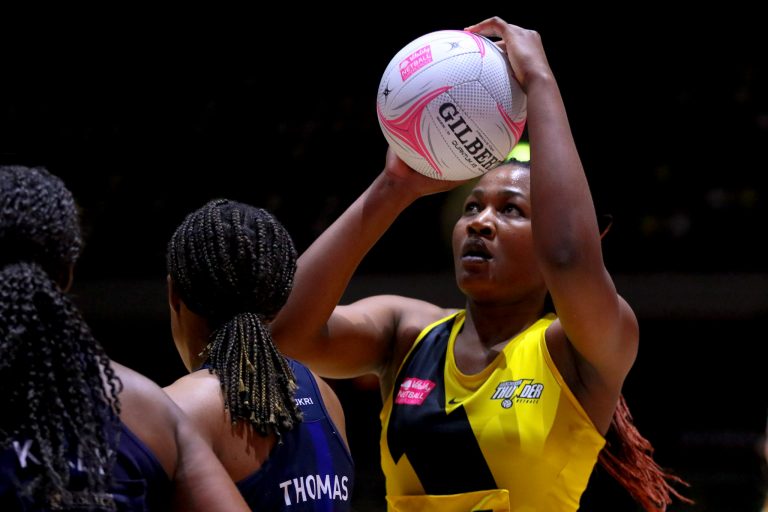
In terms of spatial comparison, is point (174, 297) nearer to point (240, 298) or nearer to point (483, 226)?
point (240, 298)

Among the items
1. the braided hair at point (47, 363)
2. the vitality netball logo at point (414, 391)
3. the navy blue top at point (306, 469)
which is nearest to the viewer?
the braided hair at point (47, 363)

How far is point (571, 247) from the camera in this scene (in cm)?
224

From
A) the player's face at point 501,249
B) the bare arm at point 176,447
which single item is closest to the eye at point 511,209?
the player's face at point 501,249

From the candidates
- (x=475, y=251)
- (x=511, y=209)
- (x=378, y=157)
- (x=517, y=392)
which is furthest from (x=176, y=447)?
(x=378, y=157)

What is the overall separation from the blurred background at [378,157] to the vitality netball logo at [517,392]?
9.01ft

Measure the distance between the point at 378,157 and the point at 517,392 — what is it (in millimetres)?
6041

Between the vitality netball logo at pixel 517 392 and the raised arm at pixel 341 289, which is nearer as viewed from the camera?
the vitality netball logo at pixel 517 392

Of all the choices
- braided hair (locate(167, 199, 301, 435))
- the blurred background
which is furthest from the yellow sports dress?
the blurred background

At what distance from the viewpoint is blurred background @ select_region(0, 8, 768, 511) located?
7297 millimetres

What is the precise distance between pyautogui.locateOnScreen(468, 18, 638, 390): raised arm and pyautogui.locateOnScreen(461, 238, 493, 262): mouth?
38 cm

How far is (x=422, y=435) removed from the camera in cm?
260

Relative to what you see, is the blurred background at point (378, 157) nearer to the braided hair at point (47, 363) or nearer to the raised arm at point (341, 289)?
the raised arm at point (341, 289)

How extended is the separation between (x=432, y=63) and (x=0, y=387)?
4.38 feet

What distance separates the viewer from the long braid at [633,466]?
2676 mm
